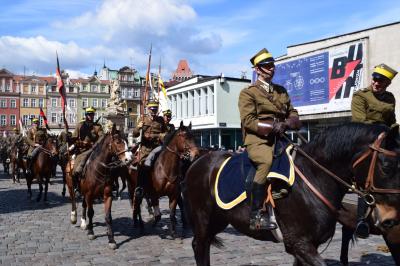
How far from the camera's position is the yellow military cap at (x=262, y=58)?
5227 mm

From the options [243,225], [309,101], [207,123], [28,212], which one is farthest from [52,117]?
[243,225]

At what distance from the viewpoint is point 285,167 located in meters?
4.78

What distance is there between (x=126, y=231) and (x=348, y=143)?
7677mm

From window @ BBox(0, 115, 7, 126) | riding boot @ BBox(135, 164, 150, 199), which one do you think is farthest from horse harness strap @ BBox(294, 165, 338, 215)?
window @ BBox(0, 115, 7, 126)

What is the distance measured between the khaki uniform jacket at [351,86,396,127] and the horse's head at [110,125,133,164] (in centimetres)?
516

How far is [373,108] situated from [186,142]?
4.81m

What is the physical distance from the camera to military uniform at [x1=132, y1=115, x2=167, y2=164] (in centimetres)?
1112

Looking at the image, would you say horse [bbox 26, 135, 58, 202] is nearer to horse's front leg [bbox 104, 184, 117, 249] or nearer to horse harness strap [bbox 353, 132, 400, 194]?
horse's front leg [bbox 104, 184, 117, 249]

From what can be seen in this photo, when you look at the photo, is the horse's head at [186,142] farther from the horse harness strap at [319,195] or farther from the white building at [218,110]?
the white building at [218,110]

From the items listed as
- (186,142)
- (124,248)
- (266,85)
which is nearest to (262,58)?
(266,85)

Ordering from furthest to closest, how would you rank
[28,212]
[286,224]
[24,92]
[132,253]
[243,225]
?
[24,92] → [28,212] → [132,253] → [243,225] → [286,224]

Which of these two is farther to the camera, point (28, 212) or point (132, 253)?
→ point (28, 212)

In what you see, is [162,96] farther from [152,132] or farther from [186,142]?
[186,142]

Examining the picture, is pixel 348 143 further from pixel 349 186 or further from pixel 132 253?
pixel 132 253
